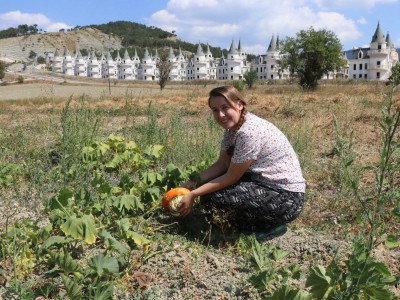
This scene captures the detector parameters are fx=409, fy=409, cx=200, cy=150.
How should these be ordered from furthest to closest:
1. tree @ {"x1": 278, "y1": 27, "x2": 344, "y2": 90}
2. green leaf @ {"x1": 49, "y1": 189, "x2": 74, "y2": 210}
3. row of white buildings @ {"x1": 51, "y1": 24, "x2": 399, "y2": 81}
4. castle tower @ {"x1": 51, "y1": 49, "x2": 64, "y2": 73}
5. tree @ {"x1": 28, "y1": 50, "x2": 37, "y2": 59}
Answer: tree @ {"x1": 28, "y1": 50, "x2": 37, "y2": 59} → castle tower @ {"x1": 51, "y1": 49, "x2": 64, "y2": 73} → row of white buildings @ {"x1": 51, "y1": 24, "x2": 399, "y2": 81} → tree @ {"x1": 278, "y1": 27, "x2": 344, "y2": 90} → green leaf @ {"x1": 49, "y1": 189, "x2": 74, "y2": 210}

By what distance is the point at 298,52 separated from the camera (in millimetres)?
33875

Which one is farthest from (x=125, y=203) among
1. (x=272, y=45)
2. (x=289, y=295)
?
(x=272, y=45)

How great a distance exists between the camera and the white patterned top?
9.39 ft

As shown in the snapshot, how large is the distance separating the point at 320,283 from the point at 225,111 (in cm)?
145

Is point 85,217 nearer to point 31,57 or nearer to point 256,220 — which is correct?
point 256,220

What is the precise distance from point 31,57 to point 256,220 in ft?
571

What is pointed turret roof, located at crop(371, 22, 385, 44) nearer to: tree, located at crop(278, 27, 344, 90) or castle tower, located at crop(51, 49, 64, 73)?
tree, located at crop(278, 27, 344, 90)

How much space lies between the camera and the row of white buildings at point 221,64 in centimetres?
7239

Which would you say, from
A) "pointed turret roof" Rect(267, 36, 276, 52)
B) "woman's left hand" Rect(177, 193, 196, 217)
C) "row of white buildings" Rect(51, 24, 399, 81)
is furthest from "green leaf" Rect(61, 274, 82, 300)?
"pointed turret roof" Rect(267, 36, 276, 52)

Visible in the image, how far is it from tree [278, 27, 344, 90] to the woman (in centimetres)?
3027

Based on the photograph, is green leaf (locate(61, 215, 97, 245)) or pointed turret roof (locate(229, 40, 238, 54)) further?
pointed turret roof (locate(229, 40, 238, 54))

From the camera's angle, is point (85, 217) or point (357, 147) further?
point (357, 147)

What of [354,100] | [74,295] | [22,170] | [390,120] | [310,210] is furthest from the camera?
[354,100]

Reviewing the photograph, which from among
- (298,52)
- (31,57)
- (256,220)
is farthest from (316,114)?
(31,57)
